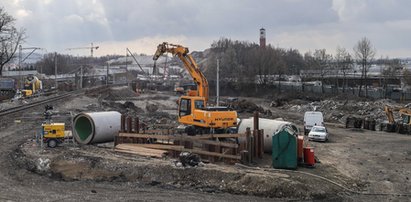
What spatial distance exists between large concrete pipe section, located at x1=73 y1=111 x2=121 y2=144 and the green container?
10399 mm

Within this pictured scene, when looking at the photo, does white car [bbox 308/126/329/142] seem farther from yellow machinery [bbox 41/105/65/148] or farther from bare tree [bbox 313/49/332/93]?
bare tree [bbox 313/49/332/93]

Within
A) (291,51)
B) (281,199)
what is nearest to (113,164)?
(281,199)

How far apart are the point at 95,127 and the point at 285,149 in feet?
35.9

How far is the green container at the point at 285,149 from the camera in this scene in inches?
751

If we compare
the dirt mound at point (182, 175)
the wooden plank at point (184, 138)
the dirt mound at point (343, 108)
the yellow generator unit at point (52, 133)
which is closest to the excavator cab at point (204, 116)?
the wooden plank at point (184, 138)

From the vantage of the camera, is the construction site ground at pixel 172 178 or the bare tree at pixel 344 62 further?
the bare tree at pixel 344 62

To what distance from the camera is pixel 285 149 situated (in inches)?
752

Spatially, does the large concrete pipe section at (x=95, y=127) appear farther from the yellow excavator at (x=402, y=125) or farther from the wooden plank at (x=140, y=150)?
the yellow excavator at (x=402, y=125)

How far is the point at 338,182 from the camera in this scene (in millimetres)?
17734

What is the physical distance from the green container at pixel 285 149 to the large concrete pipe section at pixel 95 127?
1040 cm

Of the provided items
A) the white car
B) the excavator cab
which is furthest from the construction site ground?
the white car

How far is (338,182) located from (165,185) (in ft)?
22.3

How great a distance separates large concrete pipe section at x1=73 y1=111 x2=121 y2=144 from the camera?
2478cm

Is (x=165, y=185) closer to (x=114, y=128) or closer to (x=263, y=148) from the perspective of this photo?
(x=263, y=148)
